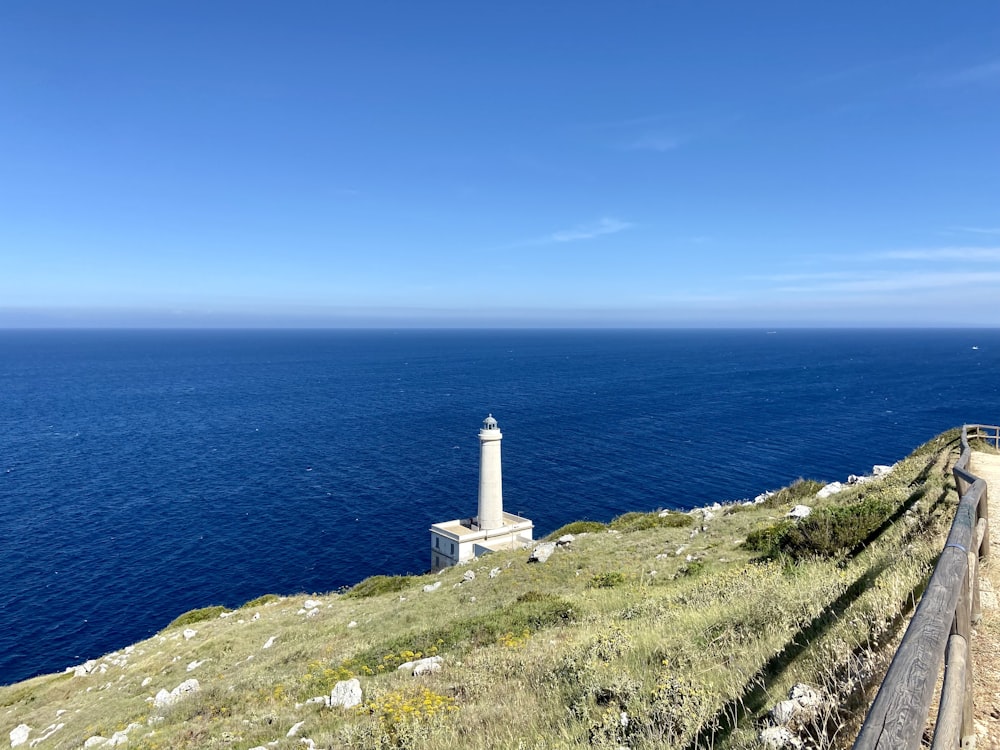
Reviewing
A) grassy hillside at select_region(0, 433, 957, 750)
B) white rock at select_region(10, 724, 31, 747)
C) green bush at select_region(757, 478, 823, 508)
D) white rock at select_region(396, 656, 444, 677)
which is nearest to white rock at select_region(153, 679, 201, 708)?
grassy hillside at select_region(0, 433, 957, 750)

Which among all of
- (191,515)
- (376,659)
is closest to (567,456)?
(191,515)

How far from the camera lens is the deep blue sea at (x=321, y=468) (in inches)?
1823

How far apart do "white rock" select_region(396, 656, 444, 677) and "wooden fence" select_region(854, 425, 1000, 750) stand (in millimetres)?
9131

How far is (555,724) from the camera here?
7.04 m

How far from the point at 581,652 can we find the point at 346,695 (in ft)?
14.1

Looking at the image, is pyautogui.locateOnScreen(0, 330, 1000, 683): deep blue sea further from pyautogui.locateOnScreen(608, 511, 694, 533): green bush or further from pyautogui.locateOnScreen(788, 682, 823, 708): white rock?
pyautogui.locateOnScreen(788, 682, 823, 708): white rock

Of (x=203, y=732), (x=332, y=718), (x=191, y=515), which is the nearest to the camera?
(x=332, y=718)

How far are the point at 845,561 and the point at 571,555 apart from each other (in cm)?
1135

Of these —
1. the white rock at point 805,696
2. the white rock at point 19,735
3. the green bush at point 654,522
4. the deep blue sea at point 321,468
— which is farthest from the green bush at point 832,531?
the deep blue sea at point 321,468

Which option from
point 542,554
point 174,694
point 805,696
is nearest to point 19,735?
point 174,694

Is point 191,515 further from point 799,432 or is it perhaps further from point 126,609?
point 799,432

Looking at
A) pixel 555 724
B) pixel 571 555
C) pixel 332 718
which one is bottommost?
pixel 571 555

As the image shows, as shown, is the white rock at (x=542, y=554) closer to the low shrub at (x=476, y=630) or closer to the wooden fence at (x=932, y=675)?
the low shrub at (x=476, y=630)

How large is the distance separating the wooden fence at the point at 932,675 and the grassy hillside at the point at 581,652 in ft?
4.76
